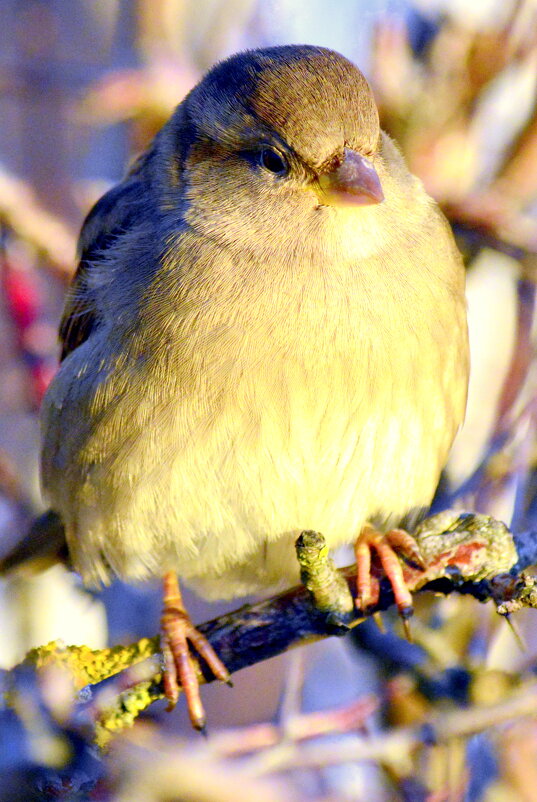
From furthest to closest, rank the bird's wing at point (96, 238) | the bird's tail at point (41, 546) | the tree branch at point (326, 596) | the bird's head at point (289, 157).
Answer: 1. the bird's tail at point (41, 546)
2. the bird's wing at point (96, 238)
3. the bird's head at point (289, 157)
4. the tree branch at point (326, 596)

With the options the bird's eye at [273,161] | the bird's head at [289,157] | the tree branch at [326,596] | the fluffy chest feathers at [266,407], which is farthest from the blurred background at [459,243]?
the bird's eye at [273,161]

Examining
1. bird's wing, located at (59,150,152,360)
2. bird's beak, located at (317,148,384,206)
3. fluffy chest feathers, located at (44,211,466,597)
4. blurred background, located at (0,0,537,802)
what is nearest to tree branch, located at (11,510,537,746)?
fluffy chest feathers, located at (44,211,466,597)

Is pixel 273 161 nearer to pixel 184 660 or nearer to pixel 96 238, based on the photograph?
pixel 96 238

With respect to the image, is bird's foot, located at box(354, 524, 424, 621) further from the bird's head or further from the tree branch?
the bird's head

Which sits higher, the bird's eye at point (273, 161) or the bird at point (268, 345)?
the bird's eye at point (273, 161)

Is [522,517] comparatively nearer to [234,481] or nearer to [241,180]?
[234,481]

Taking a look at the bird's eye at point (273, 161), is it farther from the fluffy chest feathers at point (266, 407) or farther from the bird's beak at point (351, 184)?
the fluffy chest feathers at point (266, 407)
